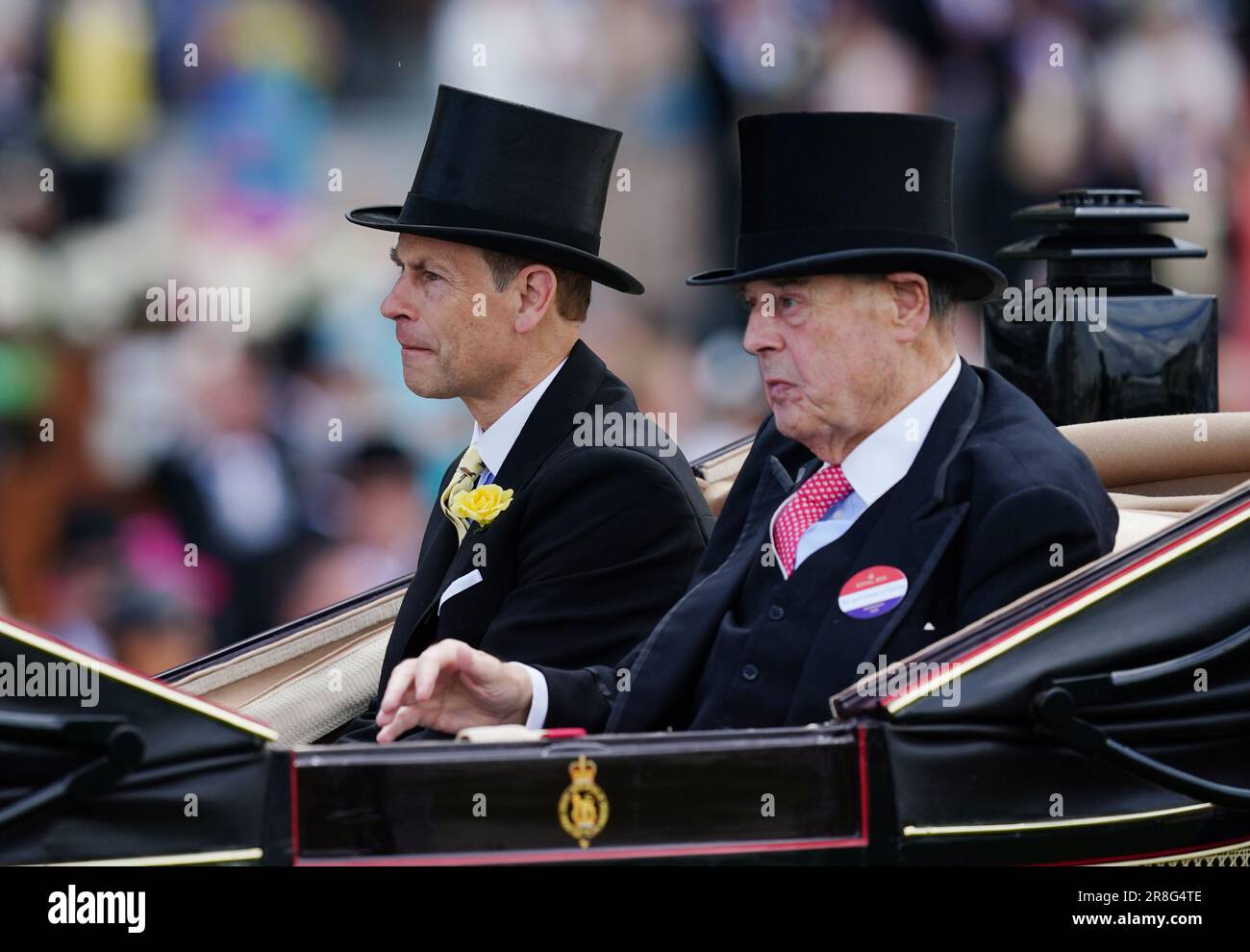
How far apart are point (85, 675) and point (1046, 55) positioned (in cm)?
453

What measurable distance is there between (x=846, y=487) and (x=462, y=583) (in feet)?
2.48

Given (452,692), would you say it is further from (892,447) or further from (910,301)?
(910,301)

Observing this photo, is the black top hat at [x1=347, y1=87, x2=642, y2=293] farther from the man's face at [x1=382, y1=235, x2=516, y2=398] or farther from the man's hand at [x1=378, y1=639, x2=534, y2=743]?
the man's hand at [x1=378, y1=639, x2=534, y2=743]

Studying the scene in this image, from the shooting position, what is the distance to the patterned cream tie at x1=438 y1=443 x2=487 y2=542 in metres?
3.65

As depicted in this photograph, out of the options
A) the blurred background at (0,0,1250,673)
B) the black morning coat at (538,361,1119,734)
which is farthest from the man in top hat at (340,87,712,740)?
the blurred background at (0,0,1250,673)

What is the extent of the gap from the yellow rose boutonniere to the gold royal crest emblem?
0.97m

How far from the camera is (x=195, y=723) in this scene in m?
2.59

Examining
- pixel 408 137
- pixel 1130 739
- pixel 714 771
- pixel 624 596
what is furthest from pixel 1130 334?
pixel 408 137

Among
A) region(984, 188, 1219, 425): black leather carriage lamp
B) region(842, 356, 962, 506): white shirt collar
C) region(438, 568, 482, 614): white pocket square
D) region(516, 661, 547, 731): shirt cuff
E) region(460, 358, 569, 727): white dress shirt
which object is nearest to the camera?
region(842, 356, 962, 506): white shirt collar

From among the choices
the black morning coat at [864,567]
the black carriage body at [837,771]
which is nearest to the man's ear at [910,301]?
the black morning coat at [864,567]

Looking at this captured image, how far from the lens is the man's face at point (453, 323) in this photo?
11.8ft

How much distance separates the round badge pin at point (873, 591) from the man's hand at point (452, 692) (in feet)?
1.66

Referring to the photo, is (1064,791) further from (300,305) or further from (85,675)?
(300,305)

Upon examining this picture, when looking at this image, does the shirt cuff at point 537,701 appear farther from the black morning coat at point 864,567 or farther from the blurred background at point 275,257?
the blurred background at point 275,257
